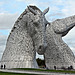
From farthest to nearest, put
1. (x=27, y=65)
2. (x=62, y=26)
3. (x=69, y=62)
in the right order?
(x=62, y=26) → (x=69, y=62) → (x=27, y=65)

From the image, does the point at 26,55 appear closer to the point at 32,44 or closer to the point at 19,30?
the point at 32,44

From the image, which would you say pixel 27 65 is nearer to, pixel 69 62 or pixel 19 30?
pixel 19 30

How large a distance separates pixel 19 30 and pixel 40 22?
3.79 m

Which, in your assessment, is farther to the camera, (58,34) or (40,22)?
(58,34)

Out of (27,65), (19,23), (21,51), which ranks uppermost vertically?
(19,23)

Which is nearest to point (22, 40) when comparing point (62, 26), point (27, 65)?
point (27, 65)

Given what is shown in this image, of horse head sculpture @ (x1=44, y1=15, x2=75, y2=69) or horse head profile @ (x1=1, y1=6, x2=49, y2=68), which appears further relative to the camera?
horse head sculpture @ (x1=44, y1=15, x2=75, y2=69)

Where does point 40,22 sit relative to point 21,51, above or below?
above

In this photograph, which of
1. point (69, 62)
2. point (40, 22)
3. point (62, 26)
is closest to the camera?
point (40, 22)

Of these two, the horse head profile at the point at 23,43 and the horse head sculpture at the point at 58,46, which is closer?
the horse head profile at the point at 23,43

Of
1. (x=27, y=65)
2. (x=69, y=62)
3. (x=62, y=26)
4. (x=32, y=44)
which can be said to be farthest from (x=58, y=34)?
(x=27, y=65)

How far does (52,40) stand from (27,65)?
19.0 feet

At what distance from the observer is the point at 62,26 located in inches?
974

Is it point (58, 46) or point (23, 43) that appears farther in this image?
point (58, 46)
